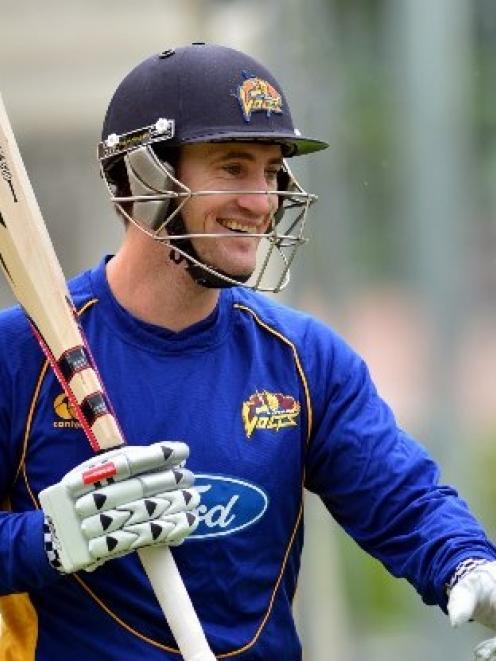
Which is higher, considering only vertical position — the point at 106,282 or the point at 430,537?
the point at 106,282

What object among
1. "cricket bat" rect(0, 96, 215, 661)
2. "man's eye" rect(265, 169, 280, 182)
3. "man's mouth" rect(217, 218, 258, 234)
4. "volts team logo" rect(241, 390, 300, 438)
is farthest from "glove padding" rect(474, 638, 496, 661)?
"man's eye" rect(265, 169, 280, 182)

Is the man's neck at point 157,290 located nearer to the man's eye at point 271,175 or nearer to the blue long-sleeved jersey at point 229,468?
the blue long-sleeved jersey at point 229,468

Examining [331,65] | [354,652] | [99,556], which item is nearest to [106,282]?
[99,556]

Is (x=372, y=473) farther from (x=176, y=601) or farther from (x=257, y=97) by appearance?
(x=257, y=97)

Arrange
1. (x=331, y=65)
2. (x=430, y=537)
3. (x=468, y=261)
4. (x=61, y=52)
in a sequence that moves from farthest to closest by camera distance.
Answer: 1. (x=61, y=52)
2. (x=331, y=65)
3. (x=468, y=261)
4. (x=430, y=537)

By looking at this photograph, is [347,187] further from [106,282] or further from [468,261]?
[106,282]

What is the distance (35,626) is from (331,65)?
3889 mm

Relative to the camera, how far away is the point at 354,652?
26.7ft

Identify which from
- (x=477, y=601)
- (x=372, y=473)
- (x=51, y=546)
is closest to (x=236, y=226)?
(x=372, y=473)

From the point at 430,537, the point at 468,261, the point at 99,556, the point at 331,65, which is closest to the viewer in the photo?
the point at 99,556

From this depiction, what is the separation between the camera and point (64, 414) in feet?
14.3

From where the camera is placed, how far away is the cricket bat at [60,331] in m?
4.23

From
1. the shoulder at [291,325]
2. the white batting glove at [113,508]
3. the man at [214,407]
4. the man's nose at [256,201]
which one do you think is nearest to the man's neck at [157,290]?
the man at [214,407]

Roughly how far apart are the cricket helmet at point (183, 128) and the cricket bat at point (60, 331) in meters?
0.22
